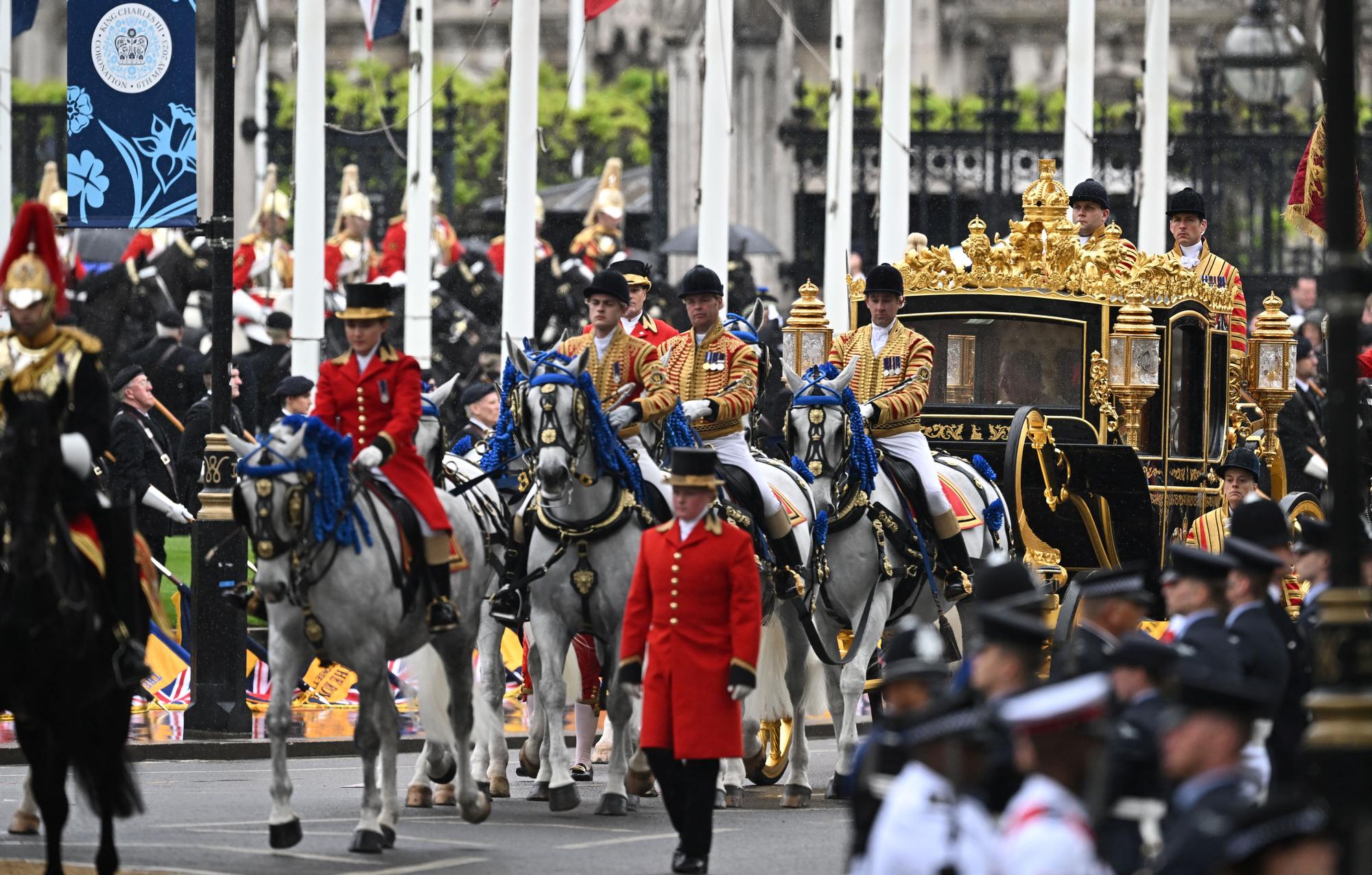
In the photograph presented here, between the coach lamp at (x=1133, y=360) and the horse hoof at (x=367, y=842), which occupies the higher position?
the coach lamp at (x=1133, y=360)

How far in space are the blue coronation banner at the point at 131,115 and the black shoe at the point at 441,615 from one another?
5490 millimetres

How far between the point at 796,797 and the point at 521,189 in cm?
980

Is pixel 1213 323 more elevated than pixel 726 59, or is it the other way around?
pixel 726 59

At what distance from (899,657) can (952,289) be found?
32.9ft

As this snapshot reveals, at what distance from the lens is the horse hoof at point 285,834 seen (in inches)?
476

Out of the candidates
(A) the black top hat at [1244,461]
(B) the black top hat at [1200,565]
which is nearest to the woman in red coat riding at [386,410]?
(B) the black top hat at [1200,565]

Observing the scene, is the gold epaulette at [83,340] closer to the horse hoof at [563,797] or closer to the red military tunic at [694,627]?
the red military tunic at [694,627]

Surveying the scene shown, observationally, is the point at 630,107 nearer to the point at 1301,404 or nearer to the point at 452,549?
the point at 1301,404

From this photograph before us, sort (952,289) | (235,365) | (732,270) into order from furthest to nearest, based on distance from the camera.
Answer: (732,270), (235,365), (952,289)

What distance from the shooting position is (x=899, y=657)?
812cm

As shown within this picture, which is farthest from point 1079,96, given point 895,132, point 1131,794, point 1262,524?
point 1131,794

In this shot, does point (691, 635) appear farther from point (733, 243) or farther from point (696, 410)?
point (733, 243)

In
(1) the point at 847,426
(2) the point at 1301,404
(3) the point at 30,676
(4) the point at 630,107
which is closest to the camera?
(3) the point at 30,676

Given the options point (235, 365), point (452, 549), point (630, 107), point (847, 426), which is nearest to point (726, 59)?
point (235, 365)
